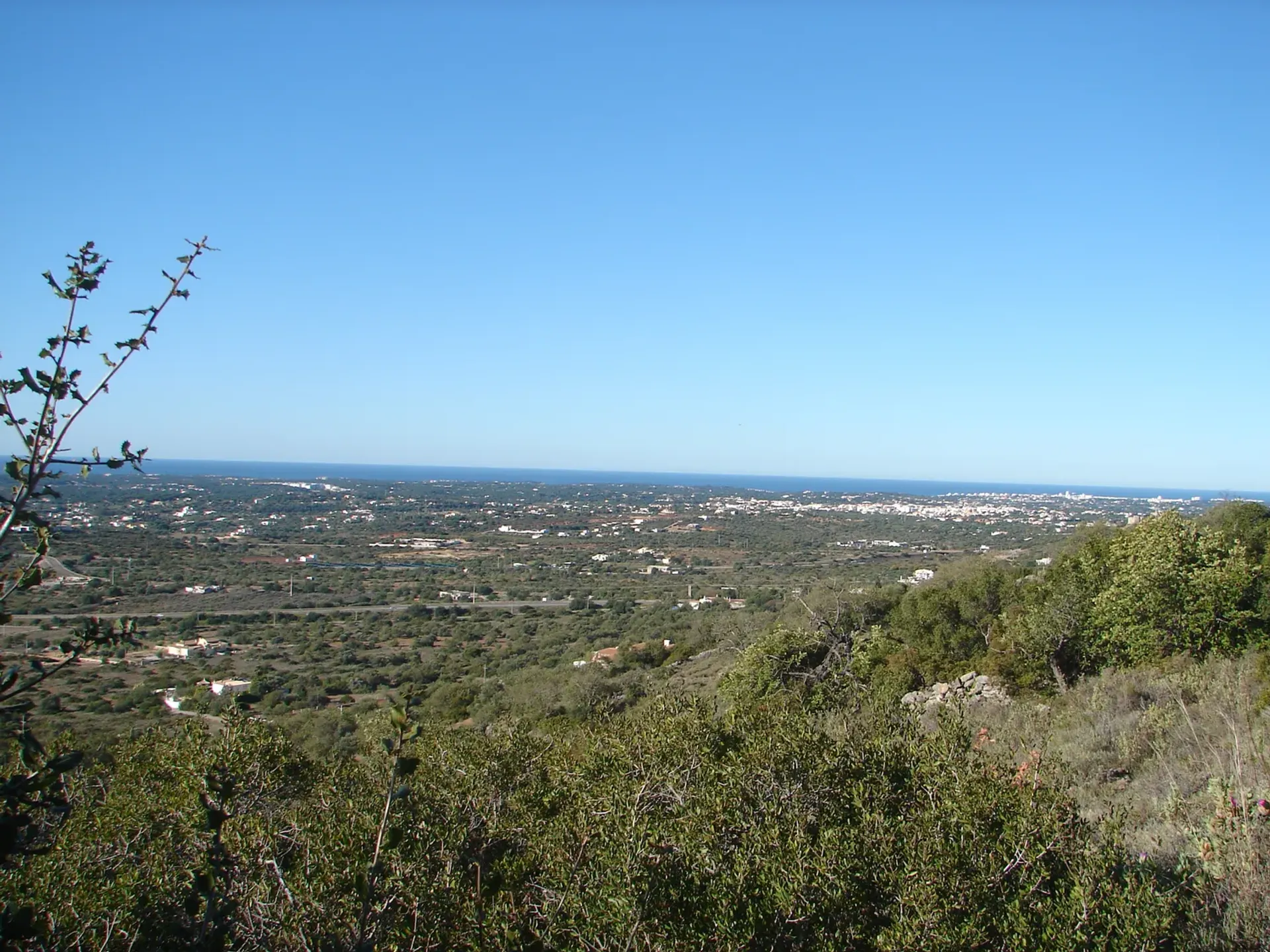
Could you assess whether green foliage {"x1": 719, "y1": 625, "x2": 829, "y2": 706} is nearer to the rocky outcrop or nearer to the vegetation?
the vegetation

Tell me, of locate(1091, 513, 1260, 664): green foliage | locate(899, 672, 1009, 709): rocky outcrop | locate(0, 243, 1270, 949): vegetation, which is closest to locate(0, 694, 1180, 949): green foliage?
locate(0, 243, 1270, 949): vegetation

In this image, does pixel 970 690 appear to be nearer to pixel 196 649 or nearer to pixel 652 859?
pixel 652 859

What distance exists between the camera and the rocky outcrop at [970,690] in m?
16.7

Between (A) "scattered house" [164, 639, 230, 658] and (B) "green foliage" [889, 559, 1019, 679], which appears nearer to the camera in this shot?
(B) "green foliage" [889, 559, 1019, 679]

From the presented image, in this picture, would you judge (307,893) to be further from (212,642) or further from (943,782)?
(212,642)

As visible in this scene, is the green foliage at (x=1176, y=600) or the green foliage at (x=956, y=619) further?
the green foliage at (x=956, y=619)

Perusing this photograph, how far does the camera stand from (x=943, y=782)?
23.0 ft

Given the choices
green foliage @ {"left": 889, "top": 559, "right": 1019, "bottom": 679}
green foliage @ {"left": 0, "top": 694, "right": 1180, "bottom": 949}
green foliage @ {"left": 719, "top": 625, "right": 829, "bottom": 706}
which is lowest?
green foliage @ {"left": 719, "top": 625, "right": 829, "bottom": 706}

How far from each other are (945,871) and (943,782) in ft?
5.23

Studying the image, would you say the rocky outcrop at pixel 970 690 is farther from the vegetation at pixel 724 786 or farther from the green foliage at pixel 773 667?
the green foliage at pixel 773 667

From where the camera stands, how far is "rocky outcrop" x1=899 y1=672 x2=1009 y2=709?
16.7 m

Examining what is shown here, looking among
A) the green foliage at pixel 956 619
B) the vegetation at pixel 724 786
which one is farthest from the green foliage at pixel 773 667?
the green foliage at pixel 956 619

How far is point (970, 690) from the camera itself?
52.5 ft

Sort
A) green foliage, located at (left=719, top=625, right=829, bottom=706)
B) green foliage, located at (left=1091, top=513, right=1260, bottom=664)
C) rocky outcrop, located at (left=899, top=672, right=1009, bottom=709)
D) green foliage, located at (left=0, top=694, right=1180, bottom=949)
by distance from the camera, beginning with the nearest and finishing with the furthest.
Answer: green foliage, located at (left=0, top=694, right=1180, bottom=949), green foliage, located at (left=1091, top=513, right=1260, bottom=664), rocky outcrop, located at (left=899, top=672, right=1009, bottom=709), green foliage, located at (left=719, top=625, right=829, bottom=706)
